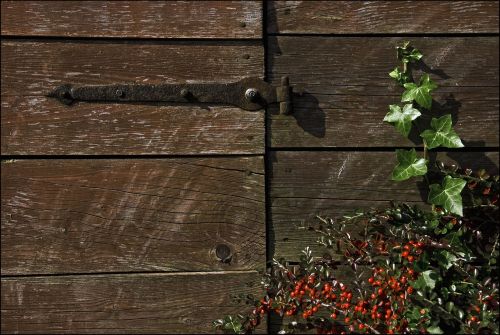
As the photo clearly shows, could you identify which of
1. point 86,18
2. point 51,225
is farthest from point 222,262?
point 86,18

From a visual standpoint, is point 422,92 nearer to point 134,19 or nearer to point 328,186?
point 328,186

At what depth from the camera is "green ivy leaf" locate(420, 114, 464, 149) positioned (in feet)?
5.57

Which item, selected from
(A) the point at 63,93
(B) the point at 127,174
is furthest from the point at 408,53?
(A) the point at 63,93

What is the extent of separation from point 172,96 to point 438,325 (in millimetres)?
1084

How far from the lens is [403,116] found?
68.1 inches

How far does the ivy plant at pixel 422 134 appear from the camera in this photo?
66.8 inches

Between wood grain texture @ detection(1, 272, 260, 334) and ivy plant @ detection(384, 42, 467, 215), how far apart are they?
58 cm

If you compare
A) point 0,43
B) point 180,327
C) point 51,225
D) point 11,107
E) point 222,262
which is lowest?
point 180,327

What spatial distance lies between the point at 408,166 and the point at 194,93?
2.25ft

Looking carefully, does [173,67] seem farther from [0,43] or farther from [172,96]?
[0,43]

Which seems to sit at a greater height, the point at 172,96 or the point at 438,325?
the point at 172,96

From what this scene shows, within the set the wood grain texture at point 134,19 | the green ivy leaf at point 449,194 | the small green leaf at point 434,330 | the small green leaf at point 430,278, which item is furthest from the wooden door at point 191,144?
the small green leaf at point 434,330

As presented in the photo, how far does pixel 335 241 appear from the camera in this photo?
1.77 m

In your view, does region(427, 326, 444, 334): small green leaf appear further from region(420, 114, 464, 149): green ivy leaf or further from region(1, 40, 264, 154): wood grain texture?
region(1, 40, 264, 154): wood grain texture
